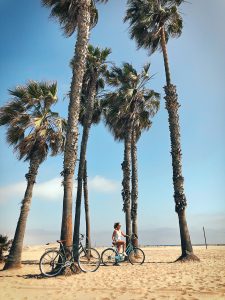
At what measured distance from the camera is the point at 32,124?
16391mm

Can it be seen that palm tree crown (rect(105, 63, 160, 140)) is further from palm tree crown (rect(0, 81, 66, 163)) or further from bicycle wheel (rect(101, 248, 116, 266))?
bicycle wheel (rect(101, 248, 116, 266))

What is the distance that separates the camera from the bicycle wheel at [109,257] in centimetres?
1296

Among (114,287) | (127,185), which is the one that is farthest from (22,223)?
(114,287)

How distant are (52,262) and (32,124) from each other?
26.7 ft

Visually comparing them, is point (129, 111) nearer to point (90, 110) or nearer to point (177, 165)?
point (90, 110)

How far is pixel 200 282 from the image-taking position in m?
8.29

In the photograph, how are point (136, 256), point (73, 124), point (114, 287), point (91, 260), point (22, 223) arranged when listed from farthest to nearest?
point (22, 223) < point (136, 256) < point (73, 124) < point (91, 260) < point (114, 287)

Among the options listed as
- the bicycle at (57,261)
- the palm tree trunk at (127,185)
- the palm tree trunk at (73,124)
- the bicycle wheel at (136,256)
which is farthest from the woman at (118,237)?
the palm tree trunk at (127,185)

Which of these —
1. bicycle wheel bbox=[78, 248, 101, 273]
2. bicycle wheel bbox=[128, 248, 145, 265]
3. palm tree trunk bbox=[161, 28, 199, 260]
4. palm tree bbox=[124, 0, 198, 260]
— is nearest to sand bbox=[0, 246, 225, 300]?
bicycle wheel bbox=[78, 248, 101, 273]

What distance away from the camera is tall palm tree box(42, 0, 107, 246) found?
1120 centimetres

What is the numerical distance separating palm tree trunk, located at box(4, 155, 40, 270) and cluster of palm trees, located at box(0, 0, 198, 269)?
5 cm

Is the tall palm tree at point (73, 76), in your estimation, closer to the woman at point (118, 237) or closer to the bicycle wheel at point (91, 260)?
the bicycle wheel at point (91, 260)

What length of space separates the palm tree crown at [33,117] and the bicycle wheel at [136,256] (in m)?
7.09

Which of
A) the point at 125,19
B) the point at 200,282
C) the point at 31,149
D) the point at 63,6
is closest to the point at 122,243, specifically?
the point at 200,282
